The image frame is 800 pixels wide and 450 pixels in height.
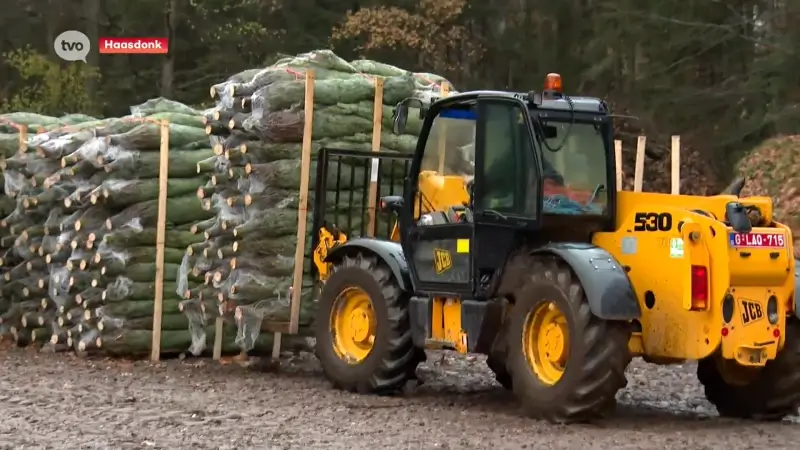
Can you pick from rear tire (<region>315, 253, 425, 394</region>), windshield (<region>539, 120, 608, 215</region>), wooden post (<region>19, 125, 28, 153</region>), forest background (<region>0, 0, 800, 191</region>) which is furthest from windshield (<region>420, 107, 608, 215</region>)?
forest background (<region>0, 0, 800, 191</region>)

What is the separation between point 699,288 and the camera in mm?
8781

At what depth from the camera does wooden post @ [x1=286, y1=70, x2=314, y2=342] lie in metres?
12.1

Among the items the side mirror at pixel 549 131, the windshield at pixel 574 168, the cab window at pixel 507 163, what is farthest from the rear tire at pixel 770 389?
the side mirror at pixel 549 131

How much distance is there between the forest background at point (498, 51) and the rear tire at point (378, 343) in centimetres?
1210

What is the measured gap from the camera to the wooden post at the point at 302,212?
476 inches

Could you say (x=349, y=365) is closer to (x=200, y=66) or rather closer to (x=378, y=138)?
(x=378, y=138)

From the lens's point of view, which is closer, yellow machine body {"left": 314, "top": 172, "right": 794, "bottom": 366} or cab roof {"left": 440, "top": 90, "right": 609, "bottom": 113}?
yellow machine body {"left": 314, "top": 172, "right": 794, "bottom": 366}

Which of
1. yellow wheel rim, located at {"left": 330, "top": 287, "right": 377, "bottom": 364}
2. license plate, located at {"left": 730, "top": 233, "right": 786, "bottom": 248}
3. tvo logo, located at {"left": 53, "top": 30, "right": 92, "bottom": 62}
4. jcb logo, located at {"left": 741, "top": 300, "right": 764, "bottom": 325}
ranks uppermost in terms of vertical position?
tvo logo, located at {"left": 53, "top": 30, "right": 92, "bottom": 62}

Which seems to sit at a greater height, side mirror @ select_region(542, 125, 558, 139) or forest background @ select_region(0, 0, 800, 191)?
forest background @ select_region(0, 0, 800, 191)

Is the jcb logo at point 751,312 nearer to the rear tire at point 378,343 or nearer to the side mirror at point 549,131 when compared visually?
the side mirror at point 549,131

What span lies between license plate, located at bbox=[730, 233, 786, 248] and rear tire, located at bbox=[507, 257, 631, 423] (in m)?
0.94

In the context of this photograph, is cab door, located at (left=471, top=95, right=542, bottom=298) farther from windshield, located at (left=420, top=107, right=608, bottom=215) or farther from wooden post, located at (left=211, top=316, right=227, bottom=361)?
wooden post, located at (left=211, top=316, right=227, bottom=361)

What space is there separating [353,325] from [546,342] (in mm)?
2487

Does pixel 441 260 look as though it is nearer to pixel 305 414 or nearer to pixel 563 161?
pixel 563 161
